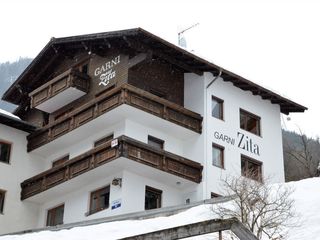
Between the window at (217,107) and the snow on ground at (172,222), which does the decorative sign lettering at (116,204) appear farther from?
the window at (217,107)

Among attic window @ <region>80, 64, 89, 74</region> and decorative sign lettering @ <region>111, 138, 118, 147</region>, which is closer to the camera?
decorative sign lettering @ <region>111, 138, 118, 147</region>

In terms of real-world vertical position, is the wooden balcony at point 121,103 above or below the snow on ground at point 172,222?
above

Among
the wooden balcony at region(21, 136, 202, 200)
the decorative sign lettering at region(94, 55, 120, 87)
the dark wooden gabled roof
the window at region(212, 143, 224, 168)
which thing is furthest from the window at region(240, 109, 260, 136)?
the decorative sign lettering at region(94, 55, 120, 87)

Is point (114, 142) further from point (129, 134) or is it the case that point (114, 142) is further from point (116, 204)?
point (116, 204)

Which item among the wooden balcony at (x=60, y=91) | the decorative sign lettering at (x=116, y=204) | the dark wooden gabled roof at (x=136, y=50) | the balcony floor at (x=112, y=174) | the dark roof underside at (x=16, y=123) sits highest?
the dark wooden gabled roof at (x=136, y=50)

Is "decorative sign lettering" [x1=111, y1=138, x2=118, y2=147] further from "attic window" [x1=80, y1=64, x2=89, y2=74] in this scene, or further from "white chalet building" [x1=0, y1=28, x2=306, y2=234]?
"attic window" [x1=80, y1=64, x2=89, y2=74]

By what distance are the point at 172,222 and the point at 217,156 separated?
10.5m

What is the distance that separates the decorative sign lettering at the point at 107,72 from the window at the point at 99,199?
517 centimetres

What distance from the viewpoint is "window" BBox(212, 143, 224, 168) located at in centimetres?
3338

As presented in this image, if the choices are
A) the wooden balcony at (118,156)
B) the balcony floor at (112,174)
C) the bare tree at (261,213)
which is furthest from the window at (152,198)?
the bare tree at (261,213)

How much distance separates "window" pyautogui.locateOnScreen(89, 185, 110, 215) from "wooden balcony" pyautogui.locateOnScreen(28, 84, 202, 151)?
3.17 metres

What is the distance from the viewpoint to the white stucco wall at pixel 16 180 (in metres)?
34.0

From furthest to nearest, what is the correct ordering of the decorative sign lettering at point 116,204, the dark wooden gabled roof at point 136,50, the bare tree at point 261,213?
the dark wooden gabled roof at point 136,50 → the decorative sign lettering at point 116,204 → the bare tree at point 261,213

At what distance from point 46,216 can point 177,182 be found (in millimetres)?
6786
